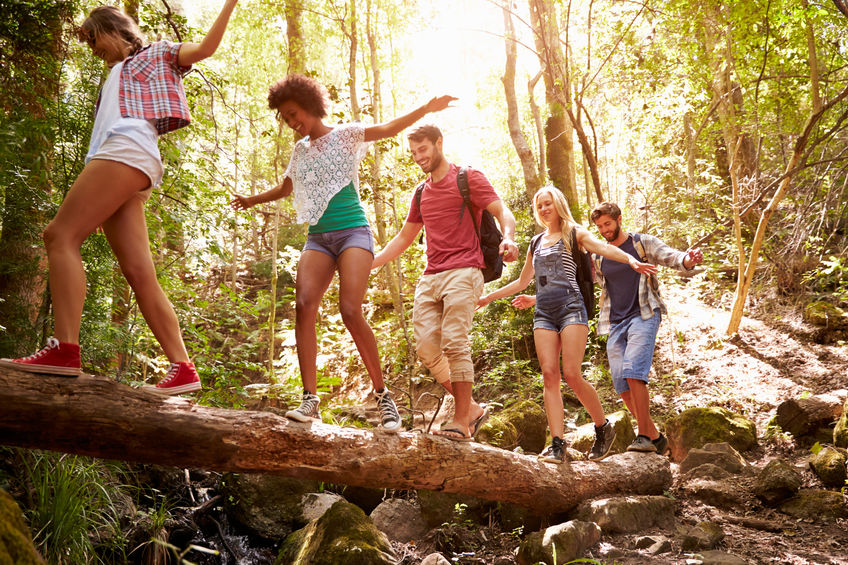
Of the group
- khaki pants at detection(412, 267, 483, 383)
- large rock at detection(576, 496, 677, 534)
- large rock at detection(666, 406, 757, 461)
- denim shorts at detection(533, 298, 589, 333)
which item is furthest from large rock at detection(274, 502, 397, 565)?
large rock at detection(666, 406, 757, 461)

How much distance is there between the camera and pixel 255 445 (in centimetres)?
361

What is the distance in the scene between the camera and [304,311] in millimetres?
3879

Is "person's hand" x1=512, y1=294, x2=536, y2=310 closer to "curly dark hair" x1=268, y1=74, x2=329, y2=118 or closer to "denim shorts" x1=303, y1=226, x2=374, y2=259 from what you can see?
"denim shorts" x1=303, y1=226, x2=374, y2=259

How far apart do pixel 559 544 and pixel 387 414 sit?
4.94ft

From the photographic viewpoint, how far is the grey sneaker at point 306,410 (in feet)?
12.5

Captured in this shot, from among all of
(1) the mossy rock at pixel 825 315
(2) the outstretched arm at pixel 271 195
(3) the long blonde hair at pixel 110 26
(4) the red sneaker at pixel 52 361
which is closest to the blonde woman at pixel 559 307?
(2) the outstretched arm at pixel 271 195

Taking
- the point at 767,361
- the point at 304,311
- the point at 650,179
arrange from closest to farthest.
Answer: the point at 304,311, the point at 767,361, the point at 650,179

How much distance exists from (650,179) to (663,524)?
15669 mm

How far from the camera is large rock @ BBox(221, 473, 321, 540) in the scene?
18.3ft

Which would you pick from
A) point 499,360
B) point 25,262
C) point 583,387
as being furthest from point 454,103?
point 499,360

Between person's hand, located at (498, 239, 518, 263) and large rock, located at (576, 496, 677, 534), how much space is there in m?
2.16

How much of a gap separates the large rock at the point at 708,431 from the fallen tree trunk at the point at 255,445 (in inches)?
90.4

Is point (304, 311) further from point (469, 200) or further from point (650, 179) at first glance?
point (650, 179)

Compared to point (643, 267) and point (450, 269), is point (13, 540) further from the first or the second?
point (643, 267)
